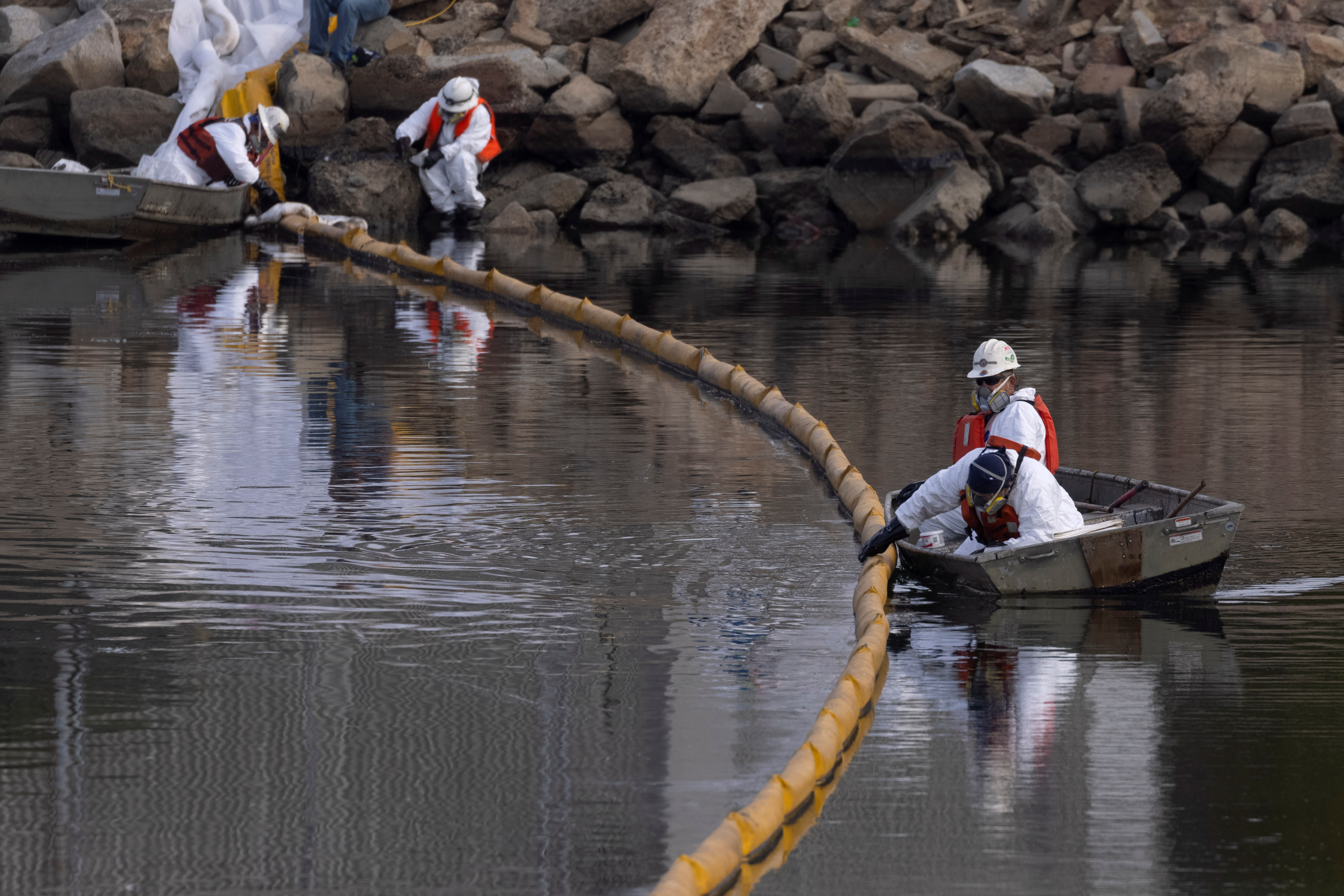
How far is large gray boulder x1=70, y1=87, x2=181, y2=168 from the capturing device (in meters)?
25.7

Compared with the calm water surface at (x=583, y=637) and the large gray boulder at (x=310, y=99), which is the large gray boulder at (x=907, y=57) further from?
the calm water surface at (x=583, y=637)

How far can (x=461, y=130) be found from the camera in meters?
25.1

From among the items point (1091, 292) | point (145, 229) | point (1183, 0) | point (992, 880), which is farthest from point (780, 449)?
point (1183, 0)

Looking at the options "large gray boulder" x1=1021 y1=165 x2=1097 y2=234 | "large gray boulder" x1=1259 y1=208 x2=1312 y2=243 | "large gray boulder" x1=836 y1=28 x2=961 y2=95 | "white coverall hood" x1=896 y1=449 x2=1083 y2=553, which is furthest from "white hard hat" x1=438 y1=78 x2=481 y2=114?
"white coverall hood" x1=896 y1=449 x2=1083 y2=553

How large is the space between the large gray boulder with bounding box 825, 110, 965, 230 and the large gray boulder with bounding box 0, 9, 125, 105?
1034cm

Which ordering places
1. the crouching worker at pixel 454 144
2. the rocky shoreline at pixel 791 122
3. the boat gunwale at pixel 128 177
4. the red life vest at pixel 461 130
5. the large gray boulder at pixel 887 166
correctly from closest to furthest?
1. the boat gunwale at pixel 128 177
2. the crouching worker at pixel 454 144
3. the red life vest at pixel 461 130
4. the large gray boulder at pixel 887 166
5. the rocky shoreline at pixel 791 122

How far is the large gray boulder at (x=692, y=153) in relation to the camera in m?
27.8

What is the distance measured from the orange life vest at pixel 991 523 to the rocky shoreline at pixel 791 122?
1792 centimetres

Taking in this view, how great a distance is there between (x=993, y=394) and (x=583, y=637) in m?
2.18

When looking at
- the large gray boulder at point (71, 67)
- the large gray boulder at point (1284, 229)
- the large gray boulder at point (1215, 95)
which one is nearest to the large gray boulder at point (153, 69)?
the large gray boulder at point (71, 67)

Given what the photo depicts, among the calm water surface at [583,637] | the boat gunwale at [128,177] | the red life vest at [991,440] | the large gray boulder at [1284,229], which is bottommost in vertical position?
the calm water surface at [583,637]

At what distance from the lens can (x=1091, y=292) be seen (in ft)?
64.5

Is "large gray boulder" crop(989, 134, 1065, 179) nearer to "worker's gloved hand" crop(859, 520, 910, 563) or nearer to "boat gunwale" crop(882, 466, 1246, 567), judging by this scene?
"boat gunwale" crop(882, 466, 1246, 567)

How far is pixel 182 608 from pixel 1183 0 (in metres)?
26.1
